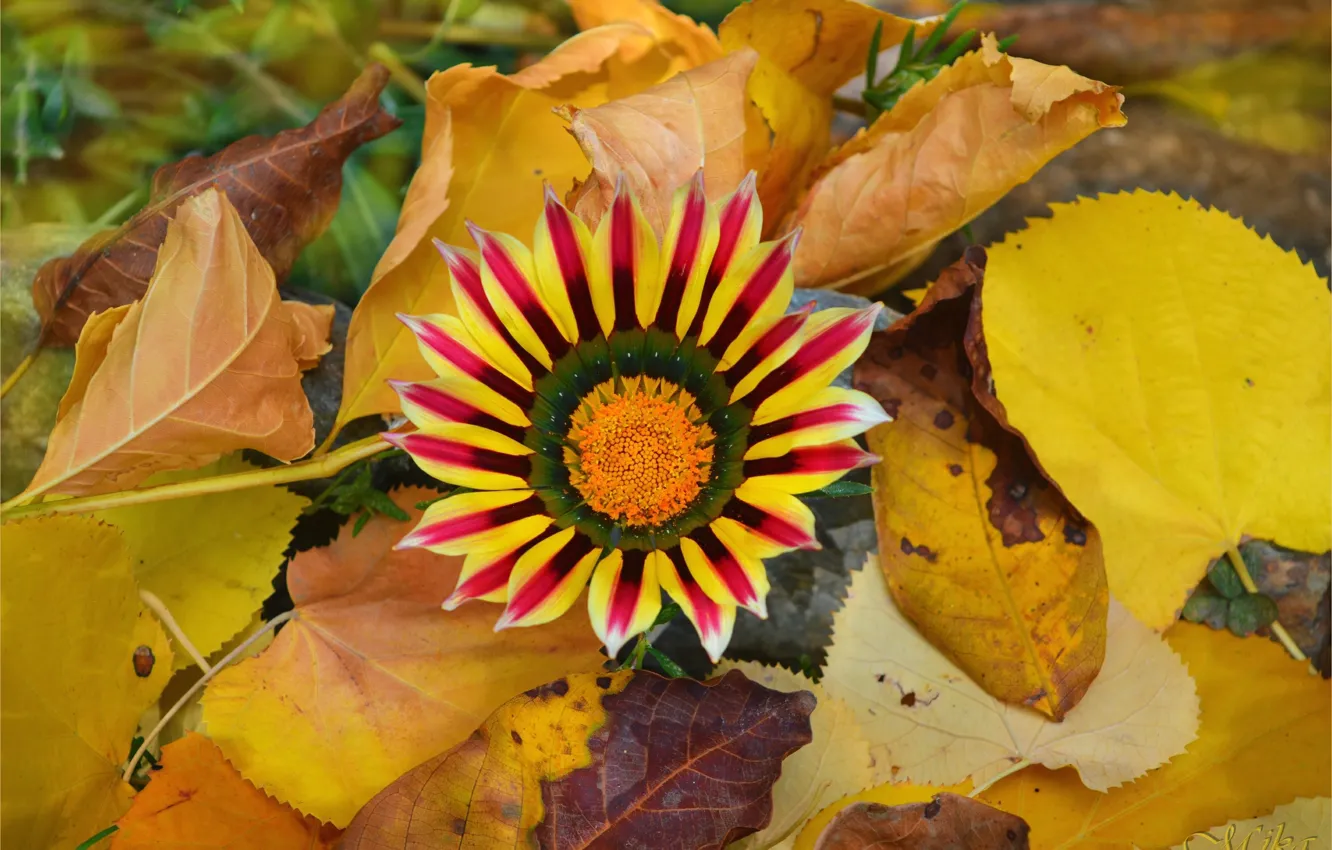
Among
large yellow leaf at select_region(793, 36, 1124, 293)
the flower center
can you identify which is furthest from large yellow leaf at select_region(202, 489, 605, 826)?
large yellow leaf at select_region(793, 36, 1124, 293)

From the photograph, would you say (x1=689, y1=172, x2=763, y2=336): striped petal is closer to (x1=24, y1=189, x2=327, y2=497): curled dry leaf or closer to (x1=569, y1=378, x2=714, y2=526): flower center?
(x1=569, y1=378, x2=714, y2=526): flower center

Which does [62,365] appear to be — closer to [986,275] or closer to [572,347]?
[572,347]

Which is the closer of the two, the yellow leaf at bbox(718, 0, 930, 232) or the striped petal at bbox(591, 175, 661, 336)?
the striped petal at bbox(591, 175, 661, 336)

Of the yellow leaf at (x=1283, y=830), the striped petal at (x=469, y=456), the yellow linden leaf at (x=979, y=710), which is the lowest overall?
the yellow leaf at (x=1283, y=830)

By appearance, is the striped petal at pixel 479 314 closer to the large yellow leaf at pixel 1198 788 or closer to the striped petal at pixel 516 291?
the striped petal at pixel 516 291

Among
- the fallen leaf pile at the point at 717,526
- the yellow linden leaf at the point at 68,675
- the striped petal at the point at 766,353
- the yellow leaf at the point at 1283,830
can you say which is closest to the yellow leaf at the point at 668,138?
the fallen leaf pile at the point at 717,526

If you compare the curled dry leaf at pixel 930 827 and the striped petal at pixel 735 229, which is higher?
the striped petal at pixel 735 229

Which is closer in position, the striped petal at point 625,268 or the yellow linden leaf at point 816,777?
the striped petal at point 625,268

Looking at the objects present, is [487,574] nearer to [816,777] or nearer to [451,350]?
[451,350]

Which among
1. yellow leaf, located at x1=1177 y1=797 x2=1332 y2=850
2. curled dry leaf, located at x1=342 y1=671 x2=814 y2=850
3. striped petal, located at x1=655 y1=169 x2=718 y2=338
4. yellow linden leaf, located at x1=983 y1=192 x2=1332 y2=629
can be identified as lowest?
yellow leaf, located at x1=1177 y1=797 x2=1332 y2=850
